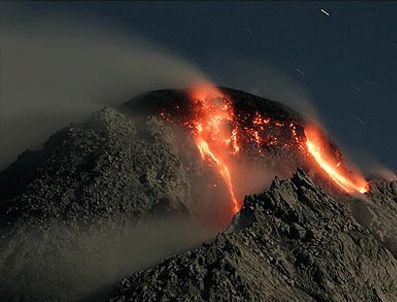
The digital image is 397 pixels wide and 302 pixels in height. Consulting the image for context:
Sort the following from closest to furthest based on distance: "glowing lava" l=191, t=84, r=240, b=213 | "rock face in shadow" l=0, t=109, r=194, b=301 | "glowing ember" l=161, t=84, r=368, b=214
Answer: "rock face in shadow" l=0, t=109, r=194, b=301 → "glowing lava" l=191, t=84, r=240, b=213 → "glowing ember" l=161, t=84, r=368, b=214

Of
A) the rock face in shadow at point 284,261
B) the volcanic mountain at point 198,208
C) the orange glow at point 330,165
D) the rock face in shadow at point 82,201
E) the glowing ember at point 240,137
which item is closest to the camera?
the rock face in shadow at point 284,261

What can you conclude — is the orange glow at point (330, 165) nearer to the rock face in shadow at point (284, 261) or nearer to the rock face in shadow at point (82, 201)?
the rock face in shadow at point (284, 261)

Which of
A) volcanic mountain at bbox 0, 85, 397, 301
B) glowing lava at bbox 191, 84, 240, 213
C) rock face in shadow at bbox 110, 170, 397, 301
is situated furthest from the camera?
glowing lava at bbox 191, 84, 240, 213

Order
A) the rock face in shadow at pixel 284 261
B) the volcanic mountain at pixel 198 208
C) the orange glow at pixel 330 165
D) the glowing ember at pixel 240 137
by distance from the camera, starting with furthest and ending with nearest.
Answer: the orange glow at pixel 330 165, the glowing ember at pixel 240 137, the volcanic mountain at pixel 198 208, the rock face in shadow at pixel 284 261

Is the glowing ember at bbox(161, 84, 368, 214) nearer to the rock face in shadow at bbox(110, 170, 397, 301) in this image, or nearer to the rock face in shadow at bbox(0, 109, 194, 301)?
the rock face in shadow at bbox(0, 109, 194, 301)

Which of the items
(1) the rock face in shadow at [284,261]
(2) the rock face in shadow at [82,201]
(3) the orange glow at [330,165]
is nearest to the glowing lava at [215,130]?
(2) the rock face in shadow at [82,201]

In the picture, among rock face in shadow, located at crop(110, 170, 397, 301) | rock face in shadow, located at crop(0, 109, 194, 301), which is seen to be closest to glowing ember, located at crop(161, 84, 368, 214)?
rock face in shadow, located at crop(0, 109, 194, 301)

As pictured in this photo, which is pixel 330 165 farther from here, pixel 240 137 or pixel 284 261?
pixel 284 261
